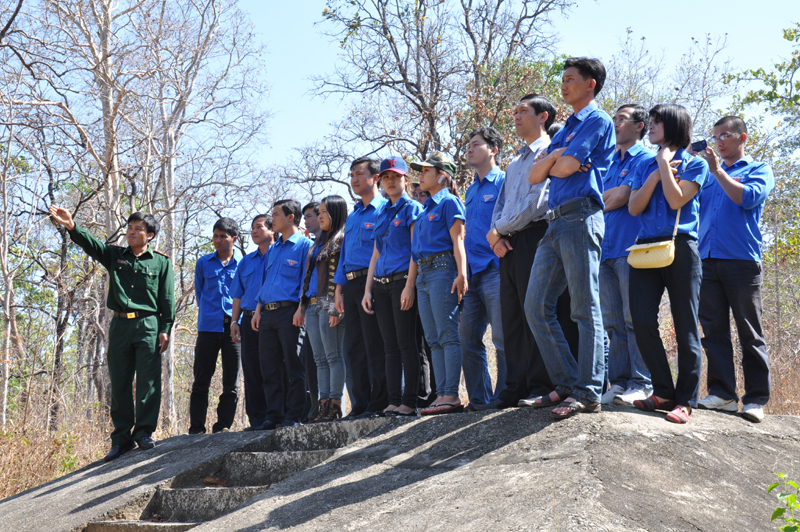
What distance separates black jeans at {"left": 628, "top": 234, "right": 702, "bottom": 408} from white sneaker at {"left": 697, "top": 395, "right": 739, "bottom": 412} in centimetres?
52

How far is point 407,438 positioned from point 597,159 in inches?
84.1

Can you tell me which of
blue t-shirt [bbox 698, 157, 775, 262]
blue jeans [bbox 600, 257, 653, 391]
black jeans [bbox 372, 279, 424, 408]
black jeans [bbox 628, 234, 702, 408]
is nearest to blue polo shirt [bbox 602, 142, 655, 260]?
blue jeans [bbox 600, 257, 653, 391]

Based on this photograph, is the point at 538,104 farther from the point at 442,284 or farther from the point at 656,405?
the point at 656,405

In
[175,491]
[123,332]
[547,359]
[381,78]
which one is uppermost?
[381,78]

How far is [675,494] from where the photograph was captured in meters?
3.13

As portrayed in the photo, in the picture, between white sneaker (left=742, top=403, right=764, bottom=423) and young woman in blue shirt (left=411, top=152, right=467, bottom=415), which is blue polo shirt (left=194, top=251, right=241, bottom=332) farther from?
white sneaker (left=742, top=403, right=764, bottom=423)

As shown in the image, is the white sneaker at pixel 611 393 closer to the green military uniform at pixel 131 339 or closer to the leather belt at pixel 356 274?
the leather belt at pixel 356 274

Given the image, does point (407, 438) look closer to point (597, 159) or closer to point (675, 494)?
point (675, 494)

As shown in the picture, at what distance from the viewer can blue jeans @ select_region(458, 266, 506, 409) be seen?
5.40 metres

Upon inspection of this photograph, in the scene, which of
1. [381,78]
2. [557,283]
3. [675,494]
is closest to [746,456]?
[675,494]

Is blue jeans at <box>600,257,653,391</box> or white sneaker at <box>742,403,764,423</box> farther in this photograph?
blue jeans at <box>600,257,653,391</box>

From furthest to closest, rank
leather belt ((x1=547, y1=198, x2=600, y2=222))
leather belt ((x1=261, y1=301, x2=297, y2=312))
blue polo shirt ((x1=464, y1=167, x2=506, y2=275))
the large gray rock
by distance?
leather belt ((x1=261, y1=301, x2=297, y2=312)) → blue polo shirt ((x1=464, y1=167, x2=506, y2=275)) → leather belt ((x1=547, y1=198, x2=600, y2=222)) → the large gray rock

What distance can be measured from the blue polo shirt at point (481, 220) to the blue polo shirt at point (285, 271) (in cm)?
213

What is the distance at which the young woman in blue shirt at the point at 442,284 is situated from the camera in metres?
5.29
